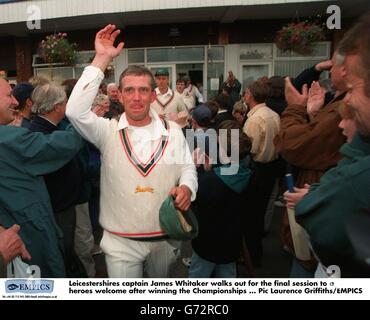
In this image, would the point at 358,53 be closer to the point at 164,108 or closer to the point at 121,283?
the point at 121,283

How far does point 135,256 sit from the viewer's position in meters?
1.54

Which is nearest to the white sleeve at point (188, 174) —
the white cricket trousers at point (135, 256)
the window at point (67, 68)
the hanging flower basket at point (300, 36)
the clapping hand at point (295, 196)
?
the white cricket trousers at point (135, 256)

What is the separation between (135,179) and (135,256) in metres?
0.37

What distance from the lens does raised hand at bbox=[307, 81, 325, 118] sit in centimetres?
167

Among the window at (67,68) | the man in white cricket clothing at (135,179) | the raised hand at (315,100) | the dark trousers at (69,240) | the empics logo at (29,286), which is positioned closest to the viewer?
the empics logo at (29,286)

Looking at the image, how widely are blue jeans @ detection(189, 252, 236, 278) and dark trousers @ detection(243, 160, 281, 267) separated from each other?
729 mm

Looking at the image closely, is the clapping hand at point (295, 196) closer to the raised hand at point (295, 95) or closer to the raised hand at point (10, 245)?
the raised hand at point (295, 95)

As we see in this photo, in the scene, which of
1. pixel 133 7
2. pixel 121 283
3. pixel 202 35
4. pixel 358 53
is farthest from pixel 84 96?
pixel 202 35

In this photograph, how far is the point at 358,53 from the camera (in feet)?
2.89

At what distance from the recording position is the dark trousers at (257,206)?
2639 millimetres

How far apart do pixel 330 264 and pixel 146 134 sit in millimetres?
978

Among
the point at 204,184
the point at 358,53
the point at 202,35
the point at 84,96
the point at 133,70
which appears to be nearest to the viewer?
the point at 358,53

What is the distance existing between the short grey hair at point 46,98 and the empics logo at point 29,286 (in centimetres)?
97

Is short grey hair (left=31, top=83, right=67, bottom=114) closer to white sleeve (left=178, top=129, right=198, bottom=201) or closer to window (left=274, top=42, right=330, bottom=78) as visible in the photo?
white sleeve (left=178, top=129, right=198, bottom=201)
